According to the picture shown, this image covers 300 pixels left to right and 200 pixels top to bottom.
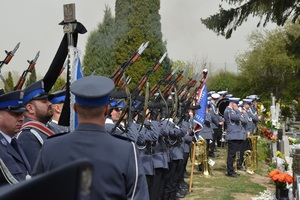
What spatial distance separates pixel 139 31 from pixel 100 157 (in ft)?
64.4

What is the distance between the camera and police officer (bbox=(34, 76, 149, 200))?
2324 millimetres

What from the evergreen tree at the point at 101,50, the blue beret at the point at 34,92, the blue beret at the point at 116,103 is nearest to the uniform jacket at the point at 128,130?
the blue beret at the point at 116,103

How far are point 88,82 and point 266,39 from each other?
41382mm

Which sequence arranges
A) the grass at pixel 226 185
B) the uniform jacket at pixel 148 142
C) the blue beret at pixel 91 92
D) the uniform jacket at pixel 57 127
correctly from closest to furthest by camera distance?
1. the blue beret at pixel 91 92
2. the uniform jacket at pixel 57 127
3. the uniform jacket at pixel 148 142
4. the grass at pixel 226 185

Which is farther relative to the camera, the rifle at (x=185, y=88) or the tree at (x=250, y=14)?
the tree at (x=250, y=14)

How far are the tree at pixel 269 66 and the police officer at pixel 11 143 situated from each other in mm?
34100

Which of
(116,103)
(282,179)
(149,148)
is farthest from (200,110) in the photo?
(116,103)

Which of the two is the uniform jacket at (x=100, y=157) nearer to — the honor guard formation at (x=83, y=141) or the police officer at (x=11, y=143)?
the honor guard formation at (x=83, y=141)

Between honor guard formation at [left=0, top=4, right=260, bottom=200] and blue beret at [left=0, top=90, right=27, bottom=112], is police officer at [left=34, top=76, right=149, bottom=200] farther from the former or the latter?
blue beret at [left=0, top=90, right=27, bottom=112]

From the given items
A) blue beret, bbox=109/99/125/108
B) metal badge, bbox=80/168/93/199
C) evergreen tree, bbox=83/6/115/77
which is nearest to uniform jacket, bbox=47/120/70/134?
blue beret, bbox=109/99/125/108

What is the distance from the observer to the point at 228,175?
12.2 m

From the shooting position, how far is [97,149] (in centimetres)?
235

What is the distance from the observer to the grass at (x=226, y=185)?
9.59 metres

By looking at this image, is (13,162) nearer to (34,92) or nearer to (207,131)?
(34,92)
